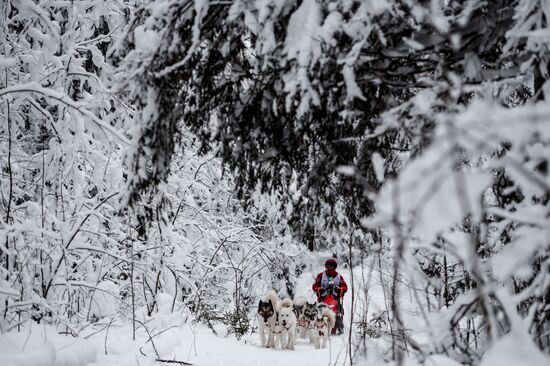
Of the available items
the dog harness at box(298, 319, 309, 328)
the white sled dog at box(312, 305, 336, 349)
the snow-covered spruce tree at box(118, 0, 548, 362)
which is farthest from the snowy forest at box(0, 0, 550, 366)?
the dog harness at box(298, 319, 309, 328)

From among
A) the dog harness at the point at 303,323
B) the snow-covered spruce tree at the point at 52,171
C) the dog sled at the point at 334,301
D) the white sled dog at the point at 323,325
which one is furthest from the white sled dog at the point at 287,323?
the snow-covered spruce tree at the point at 52,171

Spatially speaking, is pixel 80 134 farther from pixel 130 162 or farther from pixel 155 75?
pixel 155 75

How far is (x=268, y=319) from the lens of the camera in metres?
7.36

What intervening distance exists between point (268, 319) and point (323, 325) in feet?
3.75

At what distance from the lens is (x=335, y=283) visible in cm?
928

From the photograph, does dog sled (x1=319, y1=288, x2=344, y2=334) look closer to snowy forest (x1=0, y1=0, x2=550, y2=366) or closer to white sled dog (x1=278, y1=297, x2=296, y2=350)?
white sled dog (x1=278, y1=297, x2=296, y2=350)

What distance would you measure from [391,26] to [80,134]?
15.8ft

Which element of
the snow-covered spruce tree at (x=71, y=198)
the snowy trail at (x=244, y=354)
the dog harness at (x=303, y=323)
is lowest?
the snowy trail at (x=244, y=354)

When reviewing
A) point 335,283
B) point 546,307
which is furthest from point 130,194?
point 335,283

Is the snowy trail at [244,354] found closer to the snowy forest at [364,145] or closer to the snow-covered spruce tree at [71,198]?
the snowy forest at [364,145]

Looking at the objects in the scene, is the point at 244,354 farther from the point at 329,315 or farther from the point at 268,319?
the point at 329,315

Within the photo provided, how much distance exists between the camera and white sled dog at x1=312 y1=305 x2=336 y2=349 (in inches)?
305

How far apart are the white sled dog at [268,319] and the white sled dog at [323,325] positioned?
2.97 feet

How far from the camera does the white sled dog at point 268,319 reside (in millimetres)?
7332
